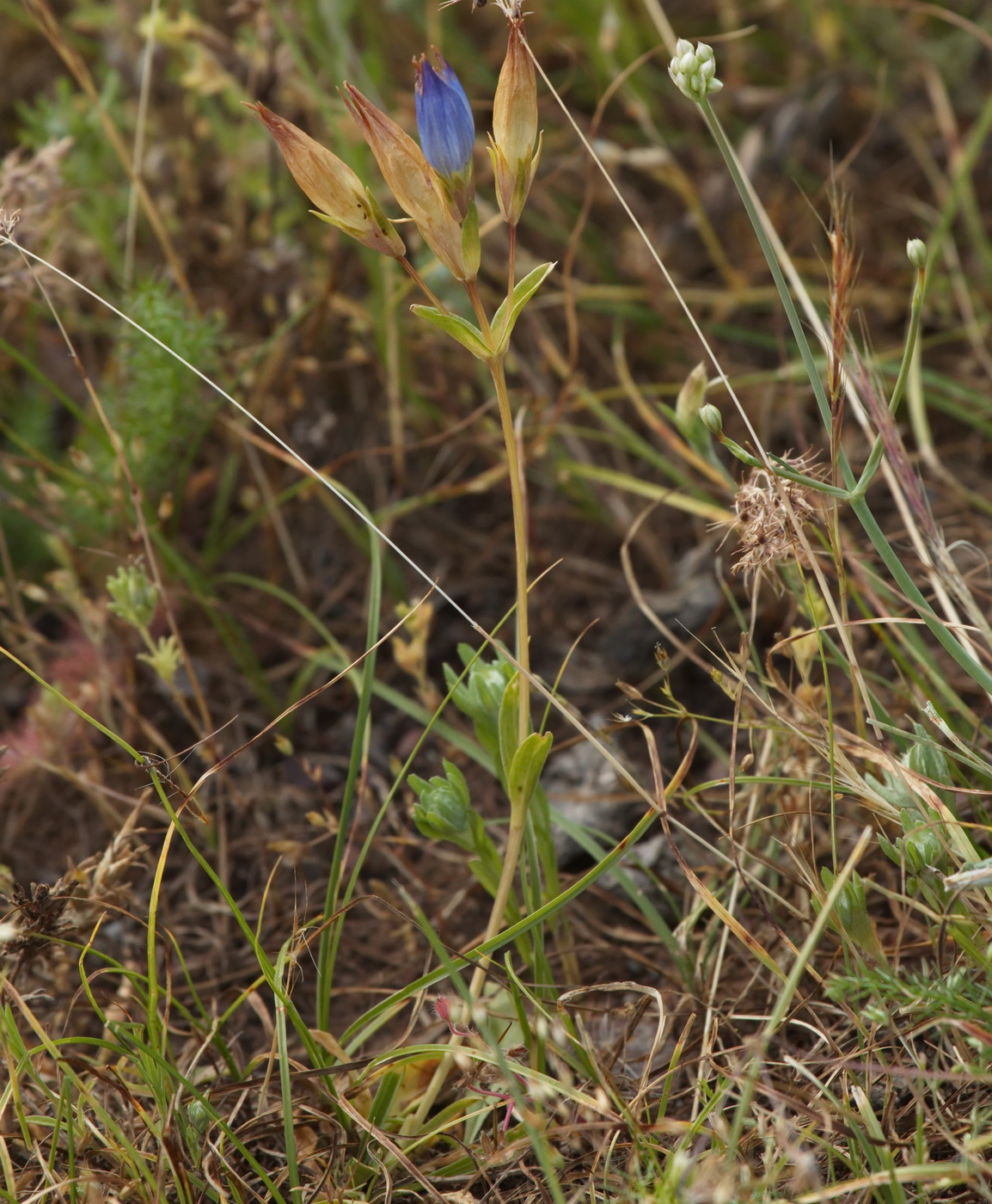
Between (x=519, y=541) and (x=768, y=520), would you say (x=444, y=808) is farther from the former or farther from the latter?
(x=768, y=520)

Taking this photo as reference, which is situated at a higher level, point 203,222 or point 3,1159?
point 203,222

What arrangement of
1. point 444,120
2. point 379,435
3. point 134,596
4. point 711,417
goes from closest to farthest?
point 444,120, point 711,417, point 134,596, point 379,435

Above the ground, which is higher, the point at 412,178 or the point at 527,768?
the point at 412,178

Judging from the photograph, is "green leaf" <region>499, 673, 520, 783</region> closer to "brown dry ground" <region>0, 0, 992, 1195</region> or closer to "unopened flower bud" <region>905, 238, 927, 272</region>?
"brown dry ground" <region>0, 0, 992, 1195</region>

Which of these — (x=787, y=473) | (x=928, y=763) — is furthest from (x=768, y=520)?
(x=928, y=763)

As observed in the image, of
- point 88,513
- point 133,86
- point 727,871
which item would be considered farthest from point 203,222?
point 727,871

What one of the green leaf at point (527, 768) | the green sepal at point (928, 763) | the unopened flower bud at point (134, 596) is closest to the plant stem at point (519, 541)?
the green leaf at point (527, 768)

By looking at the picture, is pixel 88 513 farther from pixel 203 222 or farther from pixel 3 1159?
pixel 3 1159
